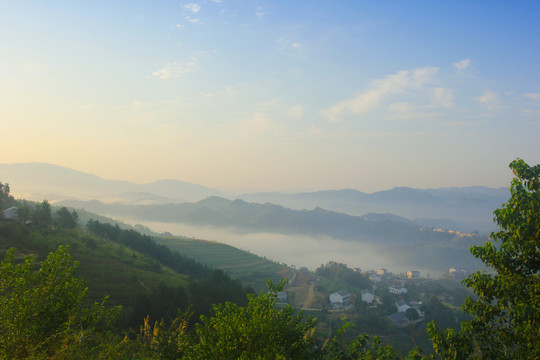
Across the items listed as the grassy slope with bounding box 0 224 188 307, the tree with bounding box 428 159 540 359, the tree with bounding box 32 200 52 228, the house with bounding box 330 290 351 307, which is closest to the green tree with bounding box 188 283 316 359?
the tree with bounding box 428 159 540 359

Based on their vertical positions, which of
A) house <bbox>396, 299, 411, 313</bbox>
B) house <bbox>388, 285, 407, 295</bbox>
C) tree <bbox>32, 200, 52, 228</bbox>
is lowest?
house <bbox>388, 285, 407, 295</bbox>

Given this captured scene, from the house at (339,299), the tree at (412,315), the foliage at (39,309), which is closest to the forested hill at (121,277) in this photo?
the foliage at (39,309)

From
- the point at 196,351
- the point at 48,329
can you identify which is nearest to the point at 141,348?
the point at 48,329

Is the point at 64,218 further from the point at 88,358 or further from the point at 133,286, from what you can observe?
the point at 88,358

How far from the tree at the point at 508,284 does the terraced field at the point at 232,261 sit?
55.2 meters

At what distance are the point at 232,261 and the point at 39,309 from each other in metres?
71.8

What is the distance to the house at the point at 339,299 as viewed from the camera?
5540cm

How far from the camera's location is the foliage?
232 inches

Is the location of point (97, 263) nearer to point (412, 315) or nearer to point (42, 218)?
point (42, 218)

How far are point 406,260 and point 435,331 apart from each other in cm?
17815

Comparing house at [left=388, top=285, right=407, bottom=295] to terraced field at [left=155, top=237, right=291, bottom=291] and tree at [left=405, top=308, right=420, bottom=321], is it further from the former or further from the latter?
tree at [left=405, top=308, right=420, bottom=321]

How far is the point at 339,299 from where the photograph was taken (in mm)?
56719

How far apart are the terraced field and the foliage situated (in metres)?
54.5

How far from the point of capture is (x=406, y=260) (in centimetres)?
16612
